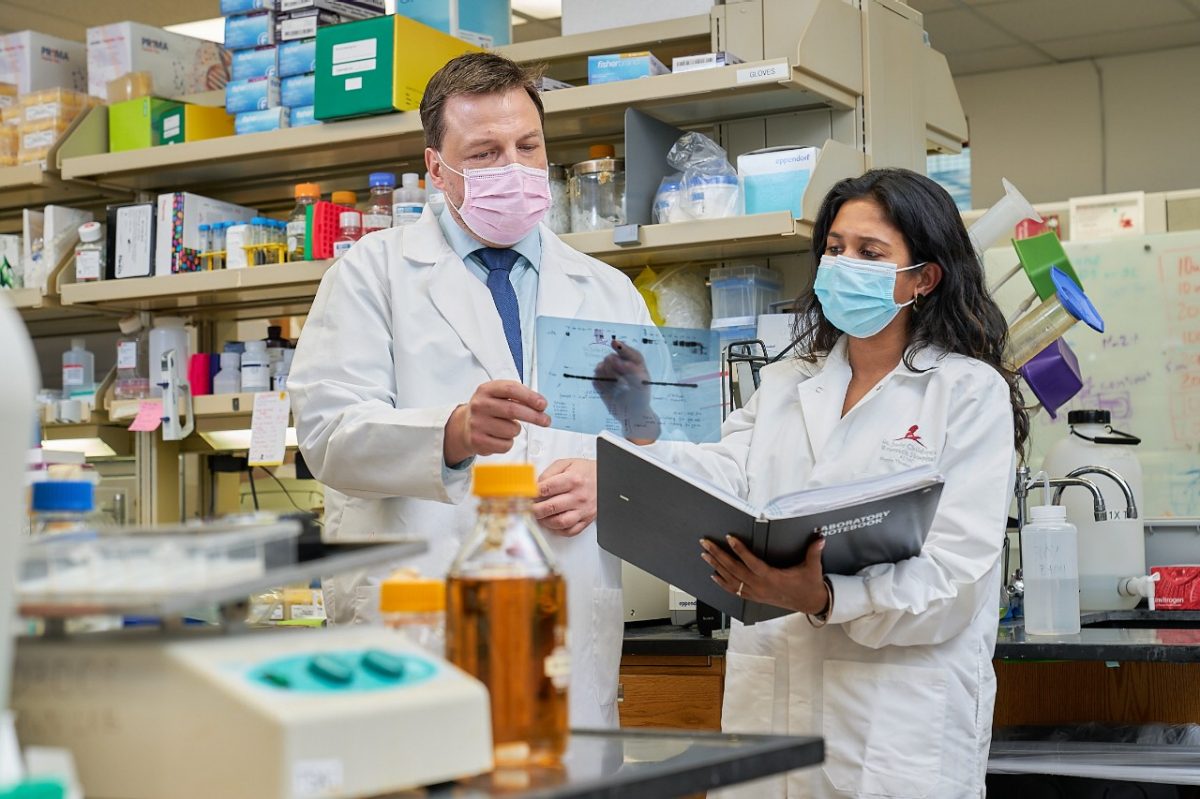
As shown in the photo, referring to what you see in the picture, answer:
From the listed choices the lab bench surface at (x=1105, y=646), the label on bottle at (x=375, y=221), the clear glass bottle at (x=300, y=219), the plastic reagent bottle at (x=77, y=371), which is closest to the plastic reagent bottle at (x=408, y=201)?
the label on bottle at (x=375, y=221)

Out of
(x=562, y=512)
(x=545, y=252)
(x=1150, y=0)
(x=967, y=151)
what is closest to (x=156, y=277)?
(x=545, y=252)

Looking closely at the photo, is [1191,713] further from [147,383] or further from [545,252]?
[147,383]

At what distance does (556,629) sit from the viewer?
3.13ft

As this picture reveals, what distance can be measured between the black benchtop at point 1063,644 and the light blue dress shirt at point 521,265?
0.77 metres

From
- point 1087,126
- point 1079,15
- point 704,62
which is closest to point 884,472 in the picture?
point 704,62

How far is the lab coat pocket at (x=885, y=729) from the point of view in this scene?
6.40 feet

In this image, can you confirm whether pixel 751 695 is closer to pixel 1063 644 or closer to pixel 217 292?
pixel 1063 644

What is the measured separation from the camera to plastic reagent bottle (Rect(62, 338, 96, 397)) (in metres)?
4.39

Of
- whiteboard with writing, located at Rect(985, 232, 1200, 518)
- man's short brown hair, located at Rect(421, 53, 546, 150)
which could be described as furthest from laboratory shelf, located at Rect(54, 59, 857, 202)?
whiteboard with writing, located at Rect(985, 232, 1200, 518)

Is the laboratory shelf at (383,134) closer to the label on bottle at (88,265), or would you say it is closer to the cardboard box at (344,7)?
the label on bottle at (88,265)

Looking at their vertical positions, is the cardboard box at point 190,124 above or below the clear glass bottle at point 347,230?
above

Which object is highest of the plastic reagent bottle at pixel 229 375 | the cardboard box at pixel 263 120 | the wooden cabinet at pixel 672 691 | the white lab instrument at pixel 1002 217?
the cardboard box at pixel 263 120

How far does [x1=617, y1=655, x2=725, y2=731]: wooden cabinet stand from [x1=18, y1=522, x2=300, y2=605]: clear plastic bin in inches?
75.7

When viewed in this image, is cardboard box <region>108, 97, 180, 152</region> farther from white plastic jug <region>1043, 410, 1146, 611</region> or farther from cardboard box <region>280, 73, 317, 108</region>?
white plastic jug <region>1043, 410, 1146, 611</region>
